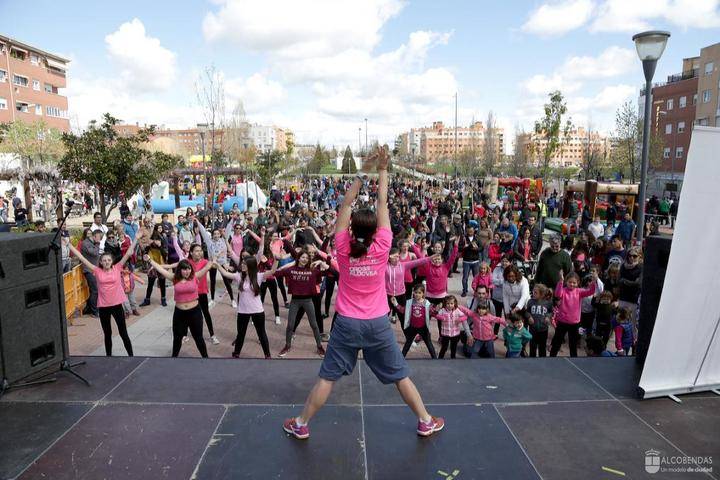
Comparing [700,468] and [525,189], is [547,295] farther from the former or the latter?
[525,189]

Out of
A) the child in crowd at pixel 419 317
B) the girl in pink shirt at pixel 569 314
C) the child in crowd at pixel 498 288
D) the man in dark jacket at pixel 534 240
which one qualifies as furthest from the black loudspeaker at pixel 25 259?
the man in dark jacket at pixel 534 240

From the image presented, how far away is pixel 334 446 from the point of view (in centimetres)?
350

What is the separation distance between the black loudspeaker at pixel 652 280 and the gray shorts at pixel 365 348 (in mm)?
2540

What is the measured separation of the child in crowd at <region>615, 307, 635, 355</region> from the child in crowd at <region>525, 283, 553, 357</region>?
0.94 metres

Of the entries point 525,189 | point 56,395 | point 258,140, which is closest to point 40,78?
point 525,189

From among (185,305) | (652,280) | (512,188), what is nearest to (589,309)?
(652,280)

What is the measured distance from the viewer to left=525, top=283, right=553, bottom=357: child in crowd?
6613mm

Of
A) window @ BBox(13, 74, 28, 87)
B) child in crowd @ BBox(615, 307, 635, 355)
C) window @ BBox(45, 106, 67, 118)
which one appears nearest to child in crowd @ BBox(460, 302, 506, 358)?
child in crowd @ BBox(615, 307, 635, 355)

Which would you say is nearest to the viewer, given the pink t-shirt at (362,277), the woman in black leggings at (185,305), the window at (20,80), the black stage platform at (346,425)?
the black stage platform at (346,425)

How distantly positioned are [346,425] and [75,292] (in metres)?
7.53

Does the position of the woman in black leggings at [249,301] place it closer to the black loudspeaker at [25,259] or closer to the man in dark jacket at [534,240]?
the black loudspeaker at [25,259]

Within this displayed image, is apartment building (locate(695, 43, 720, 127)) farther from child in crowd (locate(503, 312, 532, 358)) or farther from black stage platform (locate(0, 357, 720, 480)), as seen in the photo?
black stage platform (locate(0, 357, 720, 480))

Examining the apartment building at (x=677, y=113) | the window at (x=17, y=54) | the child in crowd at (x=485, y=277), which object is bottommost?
the child in crowd at (x=485, y=277)

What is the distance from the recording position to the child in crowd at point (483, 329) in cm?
656
